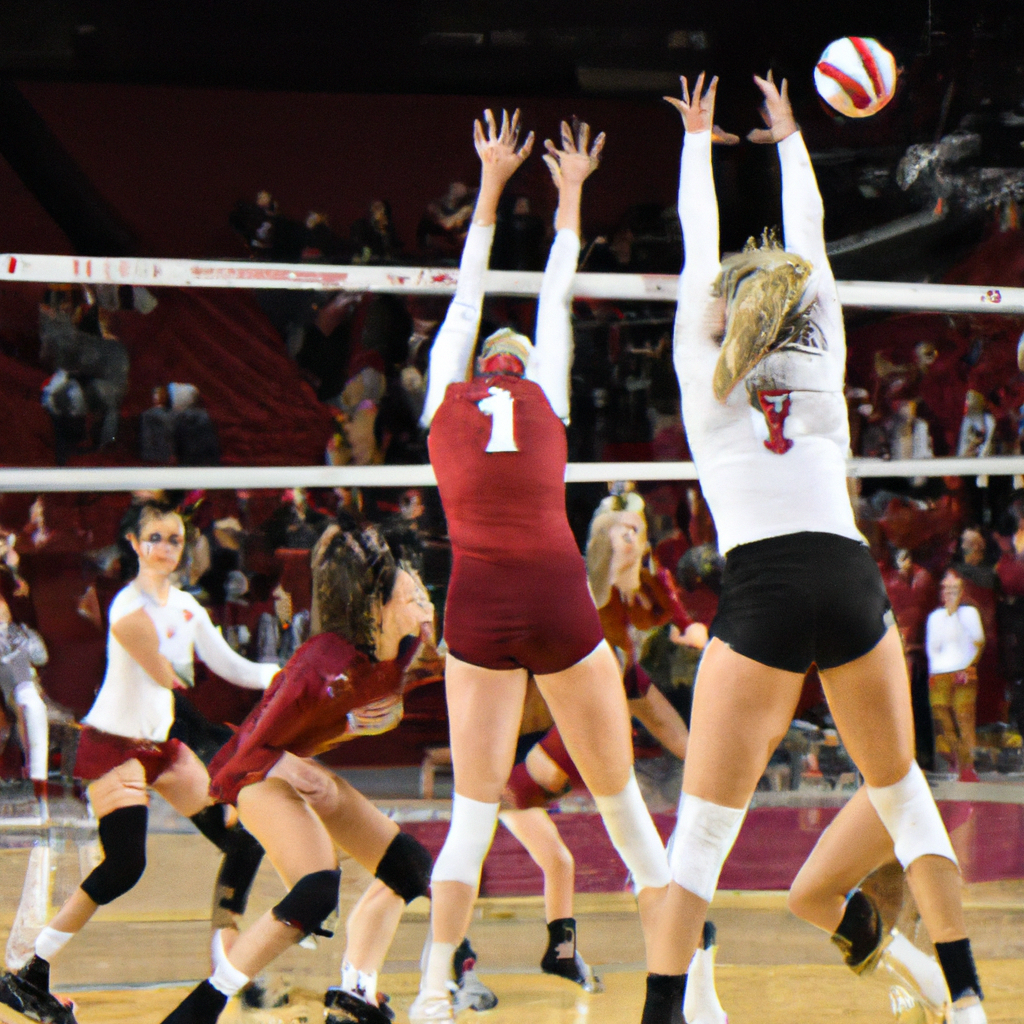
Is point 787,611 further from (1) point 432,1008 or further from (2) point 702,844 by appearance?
(1) point 432,1008

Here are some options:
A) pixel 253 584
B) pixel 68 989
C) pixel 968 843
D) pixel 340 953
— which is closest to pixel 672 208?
pixel 253 584

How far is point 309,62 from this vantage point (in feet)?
8.93

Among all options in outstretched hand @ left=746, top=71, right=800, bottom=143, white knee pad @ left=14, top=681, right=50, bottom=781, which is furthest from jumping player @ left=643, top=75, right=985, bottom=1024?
white knee pad @ left=14, top=681, right=50, bottom=781

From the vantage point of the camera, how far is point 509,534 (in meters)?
2.54

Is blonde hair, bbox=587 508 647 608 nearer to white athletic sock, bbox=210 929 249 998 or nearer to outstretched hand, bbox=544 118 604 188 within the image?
outstretched hand, bbox=544 118 604 188

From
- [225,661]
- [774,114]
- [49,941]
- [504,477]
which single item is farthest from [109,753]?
[774,114]

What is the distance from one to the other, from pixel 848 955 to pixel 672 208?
5.77 ft

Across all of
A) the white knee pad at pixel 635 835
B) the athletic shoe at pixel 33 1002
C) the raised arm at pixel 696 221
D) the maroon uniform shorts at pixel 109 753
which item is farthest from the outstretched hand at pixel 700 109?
the athletic shoe at pixel 33 1002

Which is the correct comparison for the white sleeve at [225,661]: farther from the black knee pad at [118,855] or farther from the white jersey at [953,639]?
the white jersey at [953,639]

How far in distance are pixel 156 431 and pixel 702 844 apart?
147 cm

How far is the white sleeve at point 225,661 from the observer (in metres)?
2.62

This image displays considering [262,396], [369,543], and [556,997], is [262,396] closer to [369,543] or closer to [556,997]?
[369,543]

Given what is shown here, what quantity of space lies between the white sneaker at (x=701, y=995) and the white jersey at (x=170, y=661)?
111cm

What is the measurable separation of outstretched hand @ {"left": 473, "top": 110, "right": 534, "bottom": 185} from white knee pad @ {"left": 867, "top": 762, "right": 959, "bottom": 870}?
157cm
